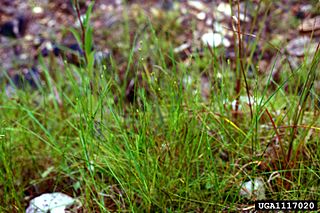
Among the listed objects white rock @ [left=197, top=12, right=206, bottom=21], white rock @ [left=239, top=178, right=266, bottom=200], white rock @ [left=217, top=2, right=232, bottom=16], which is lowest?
white rock @ [left=239, top=178, right=266, bottom=200]

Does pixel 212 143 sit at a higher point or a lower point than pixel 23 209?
higher

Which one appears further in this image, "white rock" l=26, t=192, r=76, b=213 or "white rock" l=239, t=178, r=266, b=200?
"white rock" l=26, t=192, r=76, b=213

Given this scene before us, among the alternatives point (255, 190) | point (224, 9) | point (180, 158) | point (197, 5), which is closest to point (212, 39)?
point (224, 9)

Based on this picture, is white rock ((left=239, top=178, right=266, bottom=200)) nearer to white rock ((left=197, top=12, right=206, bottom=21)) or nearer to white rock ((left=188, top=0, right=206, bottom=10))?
white rock ((left=197, top=12, right=206, bottom=21))

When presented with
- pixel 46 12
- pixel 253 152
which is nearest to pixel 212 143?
pixel 253 152

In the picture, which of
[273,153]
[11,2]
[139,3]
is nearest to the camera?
[273,153]

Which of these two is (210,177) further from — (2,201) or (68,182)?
(2,201)

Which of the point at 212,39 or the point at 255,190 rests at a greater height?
the point at 212,39

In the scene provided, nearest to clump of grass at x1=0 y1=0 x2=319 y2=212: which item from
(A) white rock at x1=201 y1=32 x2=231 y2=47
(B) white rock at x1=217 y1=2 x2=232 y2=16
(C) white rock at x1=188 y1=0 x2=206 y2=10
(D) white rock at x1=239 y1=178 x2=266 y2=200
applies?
(D) white rock at x1=239 y1=178 x2=266 y2=200

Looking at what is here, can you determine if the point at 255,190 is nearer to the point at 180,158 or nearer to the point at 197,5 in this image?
the point at 180,158
